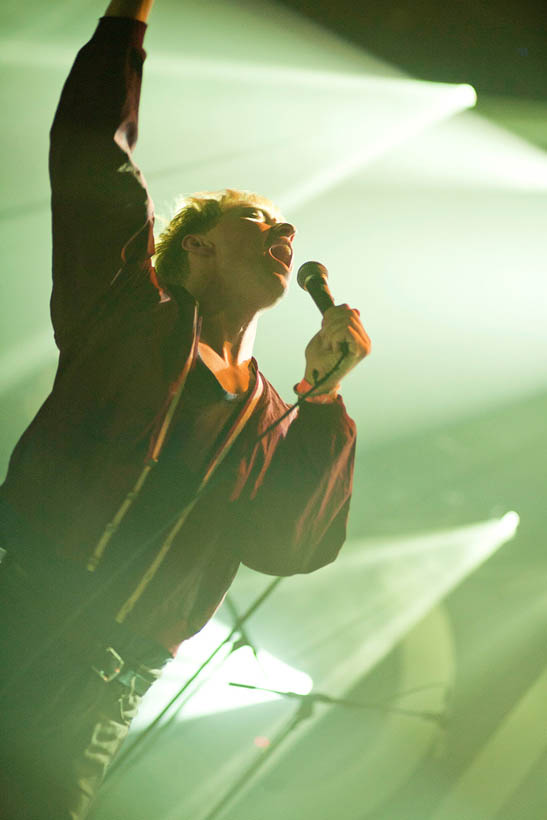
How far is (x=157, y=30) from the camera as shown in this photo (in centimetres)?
158

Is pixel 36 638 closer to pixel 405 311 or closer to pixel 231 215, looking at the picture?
pixel 231 215

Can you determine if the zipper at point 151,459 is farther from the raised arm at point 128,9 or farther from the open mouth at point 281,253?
the raised arm at point 128,9

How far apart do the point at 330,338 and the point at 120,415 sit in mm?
348

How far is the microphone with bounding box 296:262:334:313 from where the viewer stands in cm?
106

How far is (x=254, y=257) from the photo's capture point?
115 cm

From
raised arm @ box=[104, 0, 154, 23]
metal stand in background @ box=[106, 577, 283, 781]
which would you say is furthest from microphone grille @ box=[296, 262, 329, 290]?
metal stand in background @ box=[106, 577, 283, 781]

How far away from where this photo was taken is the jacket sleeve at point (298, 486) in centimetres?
115

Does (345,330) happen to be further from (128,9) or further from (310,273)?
(128,9)

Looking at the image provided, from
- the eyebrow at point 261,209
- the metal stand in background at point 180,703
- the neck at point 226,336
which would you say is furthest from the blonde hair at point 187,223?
the metal stand in background at point 180,703

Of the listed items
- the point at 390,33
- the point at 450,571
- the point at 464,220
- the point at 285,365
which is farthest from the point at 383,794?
the point at 390,33

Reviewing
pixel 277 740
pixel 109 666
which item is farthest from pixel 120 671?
pixel 277 740

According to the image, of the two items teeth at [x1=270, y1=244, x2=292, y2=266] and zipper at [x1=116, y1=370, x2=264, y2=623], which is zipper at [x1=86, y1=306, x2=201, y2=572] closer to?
zipper at [x1=116, y1=370, x2=264, y2=623]

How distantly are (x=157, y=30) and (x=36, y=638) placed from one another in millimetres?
1412

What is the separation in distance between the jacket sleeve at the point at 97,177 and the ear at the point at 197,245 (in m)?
0.20
